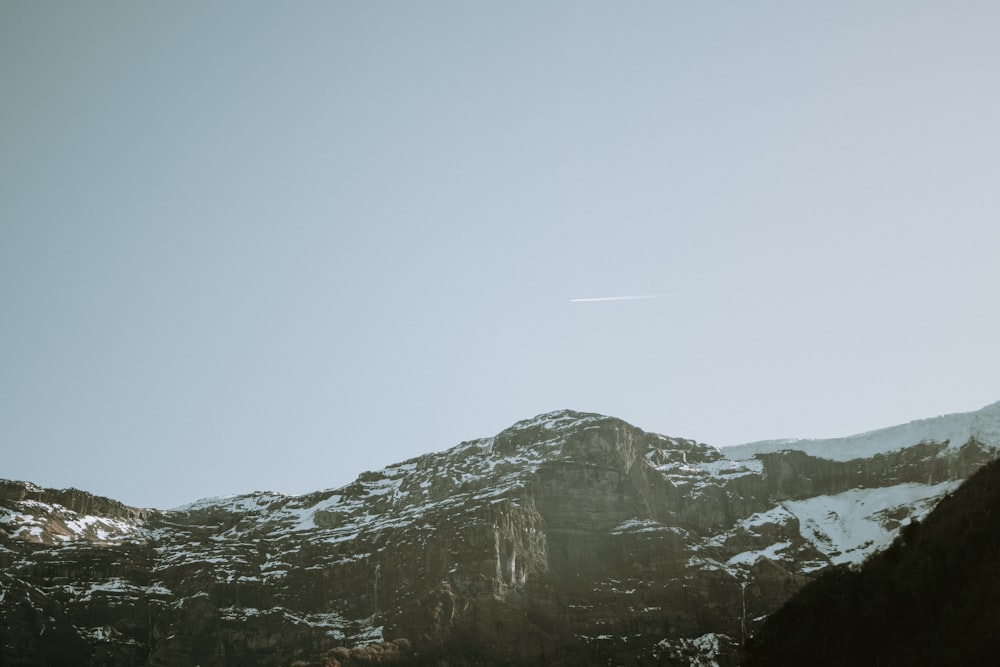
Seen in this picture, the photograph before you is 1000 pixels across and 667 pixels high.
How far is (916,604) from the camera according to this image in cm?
5075

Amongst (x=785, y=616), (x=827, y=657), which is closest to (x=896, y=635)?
(x=827, y=657)

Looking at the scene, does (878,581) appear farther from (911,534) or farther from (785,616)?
(785,616)

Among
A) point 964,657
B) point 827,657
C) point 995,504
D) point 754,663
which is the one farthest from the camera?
point 754,663

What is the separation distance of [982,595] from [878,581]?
29.0 ft

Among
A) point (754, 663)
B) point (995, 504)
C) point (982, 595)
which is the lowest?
point (754, 663)

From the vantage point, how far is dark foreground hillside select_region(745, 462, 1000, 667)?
46.2 metres

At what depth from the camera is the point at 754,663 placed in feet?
192

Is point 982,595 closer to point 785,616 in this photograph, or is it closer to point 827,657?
point 827,657

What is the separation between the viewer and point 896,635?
50812mm

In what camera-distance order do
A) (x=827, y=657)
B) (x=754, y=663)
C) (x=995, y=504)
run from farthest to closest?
1. (x=754, y=663)
2. (x=827, y=657)
3. (x=995, y=504)

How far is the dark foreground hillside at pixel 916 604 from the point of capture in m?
46.2

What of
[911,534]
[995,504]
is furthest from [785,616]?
[995,504]

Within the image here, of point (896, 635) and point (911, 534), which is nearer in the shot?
point (896, 635)

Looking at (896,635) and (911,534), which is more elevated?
(911,534)
